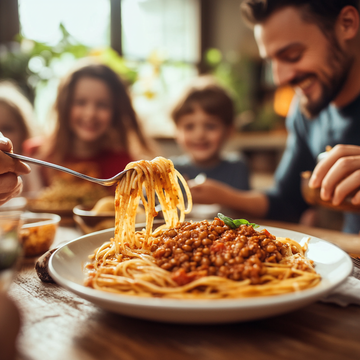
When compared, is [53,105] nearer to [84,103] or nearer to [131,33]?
[84,103]

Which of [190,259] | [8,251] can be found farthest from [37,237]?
[8,251]

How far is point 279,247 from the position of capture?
124cm

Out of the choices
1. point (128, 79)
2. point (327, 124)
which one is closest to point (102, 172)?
point (128, 79)

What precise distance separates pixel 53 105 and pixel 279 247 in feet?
12.5

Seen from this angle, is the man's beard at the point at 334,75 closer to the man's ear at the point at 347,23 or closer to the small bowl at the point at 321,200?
the man's ear at the point at 347,23

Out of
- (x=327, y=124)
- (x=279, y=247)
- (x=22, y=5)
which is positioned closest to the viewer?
(x=279, y=247)

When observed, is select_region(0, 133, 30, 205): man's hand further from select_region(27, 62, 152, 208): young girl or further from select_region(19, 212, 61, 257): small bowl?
select_region(27, 62, 152, 208): young girl

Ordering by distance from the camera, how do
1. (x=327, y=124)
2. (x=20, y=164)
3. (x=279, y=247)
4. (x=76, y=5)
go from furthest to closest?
(x=76, y=5), (x=327, y=124), (x=20, y=164), (x=279, y=247)

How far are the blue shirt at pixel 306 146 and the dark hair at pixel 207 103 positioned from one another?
86 cm

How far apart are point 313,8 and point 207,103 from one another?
1743 mm

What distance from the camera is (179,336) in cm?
80

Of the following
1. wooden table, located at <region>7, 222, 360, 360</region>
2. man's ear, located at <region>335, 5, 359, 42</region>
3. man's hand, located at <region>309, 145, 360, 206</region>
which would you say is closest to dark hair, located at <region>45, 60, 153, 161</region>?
man's ear, located at <region>335, 5, 359, 42</region>

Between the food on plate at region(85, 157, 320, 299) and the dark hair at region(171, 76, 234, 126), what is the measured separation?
279cm

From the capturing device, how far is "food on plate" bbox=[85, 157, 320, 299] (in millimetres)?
998
